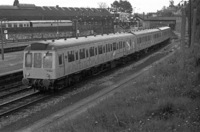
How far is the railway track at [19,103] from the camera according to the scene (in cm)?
1404

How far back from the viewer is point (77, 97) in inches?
636

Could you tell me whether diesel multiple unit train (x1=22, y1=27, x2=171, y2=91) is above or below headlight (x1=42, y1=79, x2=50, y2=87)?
above

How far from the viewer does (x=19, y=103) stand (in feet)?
50.7

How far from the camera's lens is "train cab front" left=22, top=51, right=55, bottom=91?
16.5 m

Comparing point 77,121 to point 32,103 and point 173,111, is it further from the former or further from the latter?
point 32,103

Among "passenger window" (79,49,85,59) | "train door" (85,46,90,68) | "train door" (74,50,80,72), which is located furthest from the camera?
"train door" (85,46,90,68)

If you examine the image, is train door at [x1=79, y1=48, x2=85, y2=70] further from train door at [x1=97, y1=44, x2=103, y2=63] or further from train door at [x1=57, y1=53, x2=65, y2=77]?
train door at [x1=97, y1=44, x2=103, y2=63]

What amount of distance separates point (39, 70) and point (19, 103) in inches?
89.6

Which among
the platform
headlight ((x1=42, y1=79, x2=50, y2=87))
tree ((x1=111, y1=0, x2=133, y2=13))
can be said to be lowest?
the platform

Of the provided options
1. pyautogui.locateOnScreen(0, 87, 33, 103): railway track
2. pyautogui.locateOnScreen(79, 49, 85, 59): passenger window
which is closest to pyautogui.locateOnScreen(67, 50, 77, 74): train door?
pyautogui.locateOnScreen(79, 49, 85, 59): passenger window

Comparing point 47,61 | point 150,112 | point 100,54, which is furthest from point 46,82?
point 150,112

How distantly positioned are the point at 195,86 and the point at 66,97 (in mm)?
7039

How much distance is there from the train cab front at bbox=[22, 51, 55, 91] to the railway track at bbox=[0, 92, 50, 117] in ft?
1.65

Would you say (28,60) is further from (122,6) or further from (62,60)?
(122,6)
